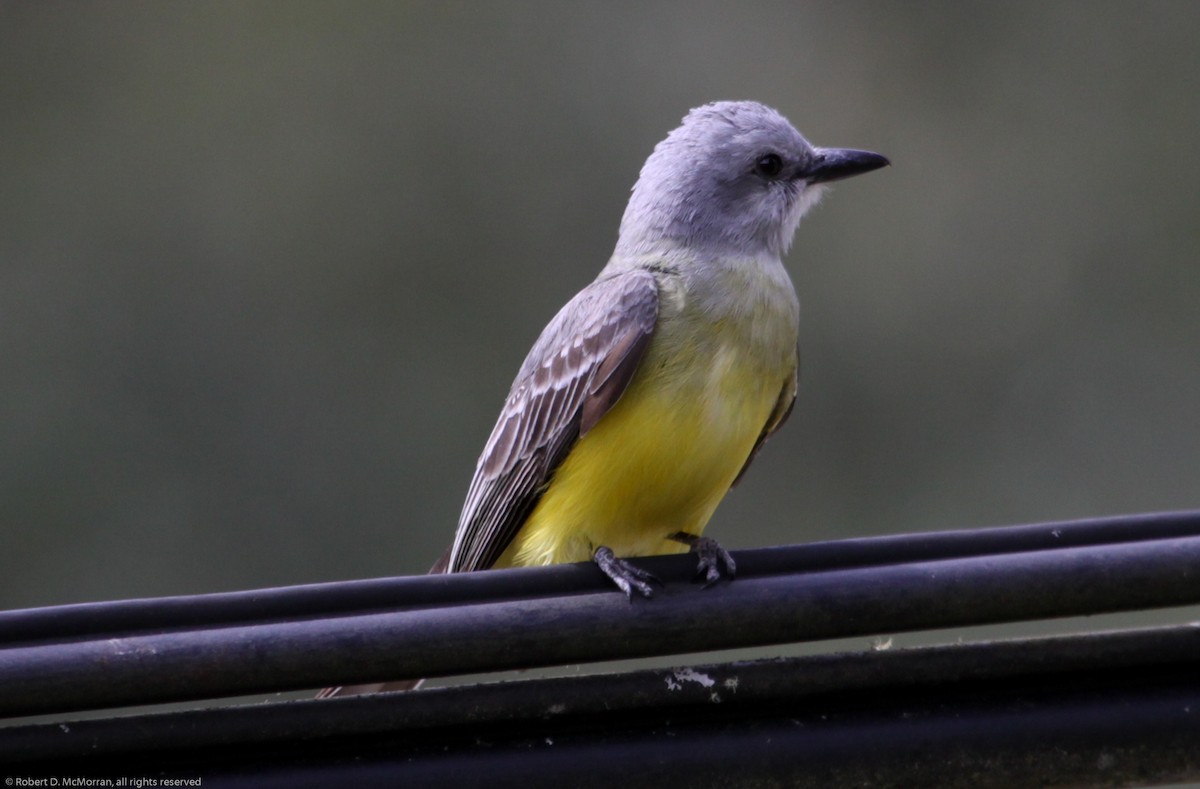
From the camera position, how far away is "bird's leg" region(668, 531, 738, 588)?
2.48 m

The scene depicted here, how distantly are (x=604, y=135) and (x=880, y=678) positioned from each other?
8.63 metres

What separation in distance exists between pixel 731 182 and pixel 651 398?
0.96 metres

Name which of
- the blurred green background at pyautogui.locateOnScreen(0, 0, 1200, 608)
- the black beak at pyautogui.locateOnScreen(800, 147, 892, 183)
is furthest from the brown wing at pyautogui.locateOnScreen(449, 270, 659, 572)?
the blurred green background at pyautogui.locateOnScreen(0, 0, 1200, 608)

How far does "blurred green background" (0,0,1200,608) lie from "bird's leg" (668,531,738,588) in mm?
5270

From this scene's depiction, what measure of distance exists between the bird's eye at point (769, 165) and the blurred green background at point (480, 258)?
14.6 feet

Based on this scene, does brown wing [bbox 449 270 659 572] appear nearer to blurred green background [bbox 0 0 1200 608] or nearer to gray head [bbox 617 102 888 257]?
gray head [bbox 617 102 888 257]

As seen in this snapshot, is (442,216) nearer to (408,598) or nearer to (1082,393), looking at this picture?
(1082,393)

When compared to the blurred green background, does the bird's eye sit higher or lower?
higher

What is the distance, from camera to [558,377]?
11.4ft

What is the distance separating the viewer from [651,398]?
3184 mm

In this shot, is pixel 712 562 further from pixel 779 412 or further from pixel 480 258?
pixel 480 258

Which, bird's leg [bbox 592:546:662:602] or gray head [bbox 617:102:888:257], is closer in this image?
bird's leg [bbox 592:546:662:602]

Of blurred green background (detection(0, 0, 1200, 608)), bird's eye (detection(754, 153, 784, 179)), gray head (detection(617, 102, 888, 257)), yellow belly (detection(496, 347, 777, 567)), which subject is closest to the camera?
yellow belly (detection(496, 347, 777, 567))

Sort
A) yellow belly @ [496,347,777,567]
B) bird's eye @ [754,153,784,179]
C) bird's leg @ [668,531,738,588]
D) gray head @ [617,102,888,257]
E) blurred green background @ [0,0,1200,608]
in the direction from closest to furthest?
bird's leg @ [668,531,738,588], yellow belly @ [496,347,777,567], gray head @ [617,102,888,257], bird's eye @ [754,153,784,179], blurred green background @ [0,0,1200,608]
